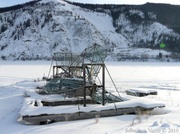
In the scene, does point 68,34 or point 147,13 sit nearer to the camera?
point 68,34

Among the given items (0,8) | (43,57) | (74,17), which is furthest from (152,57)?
(0,8)

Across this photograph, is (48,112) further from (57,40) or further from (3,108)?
(57,40)

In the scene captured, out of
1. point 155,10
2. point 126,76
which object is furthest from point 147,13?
point 126,76

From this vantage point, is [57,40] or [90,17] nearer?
[57,40]

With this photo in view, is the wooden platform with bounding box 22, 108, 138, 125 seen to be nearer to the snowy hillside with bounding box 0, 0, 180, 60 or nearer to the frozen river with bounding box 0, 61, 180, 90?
the frozen river with bounding box 0, 61, 180, 90

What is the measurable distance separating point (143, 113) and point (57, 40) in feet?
380

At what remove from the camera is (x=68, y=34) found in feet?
436

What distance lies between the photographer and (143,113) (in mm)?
10539

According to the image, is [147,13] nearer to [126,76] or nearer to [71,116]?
[126,76]

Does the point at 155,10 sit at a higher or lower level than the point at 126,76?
higher

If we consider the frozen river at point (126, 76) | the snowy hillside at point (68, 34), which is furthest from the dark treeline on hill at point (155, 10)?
the frozen river at point (126, 76)

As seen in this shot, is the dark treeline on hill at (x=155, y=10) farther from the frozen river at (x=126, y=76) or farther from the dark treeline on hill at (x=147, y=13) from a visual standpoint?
the frozen river at (x=126, y=76)

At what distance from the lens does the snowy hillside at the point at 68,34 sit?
115 meters

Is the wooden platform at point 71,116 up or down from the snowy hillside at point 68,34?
down
